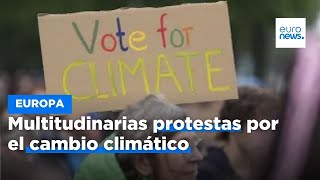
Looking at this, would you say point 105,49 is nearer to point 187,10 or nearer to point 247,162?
point 187,10

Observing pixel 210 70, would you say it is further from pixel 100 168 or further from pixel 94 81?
pixel 100 168

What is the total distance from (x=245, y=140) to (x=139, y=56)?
1.93ft

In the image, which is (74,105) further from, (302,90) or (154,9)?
(302,90)

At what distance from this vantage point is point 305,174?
3.47 meters

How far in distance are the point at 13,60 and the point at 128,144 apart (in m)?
0.61

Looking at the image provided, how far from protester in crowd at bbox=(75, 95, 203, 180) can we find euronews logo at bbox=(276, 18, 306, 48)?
1.71 feet

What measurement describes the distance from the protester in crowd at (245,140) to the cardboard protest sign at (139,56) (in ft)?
0.21

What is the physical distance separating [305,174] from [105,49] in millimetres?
1036

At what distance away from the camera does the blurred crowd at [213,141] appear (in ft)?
11.1

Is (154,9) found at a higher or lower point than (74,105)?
higher

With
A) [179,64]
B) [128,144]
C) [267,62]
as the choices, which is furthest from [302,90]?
[128,144]

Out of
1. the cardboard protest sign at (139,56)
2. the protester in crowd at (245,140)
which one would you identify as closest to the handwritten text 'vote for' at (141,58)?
the cardboard protest sign at (139,56)

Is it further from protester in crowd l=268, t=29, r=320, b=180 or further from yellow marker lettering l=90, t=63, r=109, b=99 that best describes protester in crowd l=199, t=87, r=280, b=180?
yellow marker lettering l=90, t=63, r=109, b=99

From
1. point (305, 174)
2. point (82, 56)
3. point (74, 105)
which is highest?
point (82, 56)
